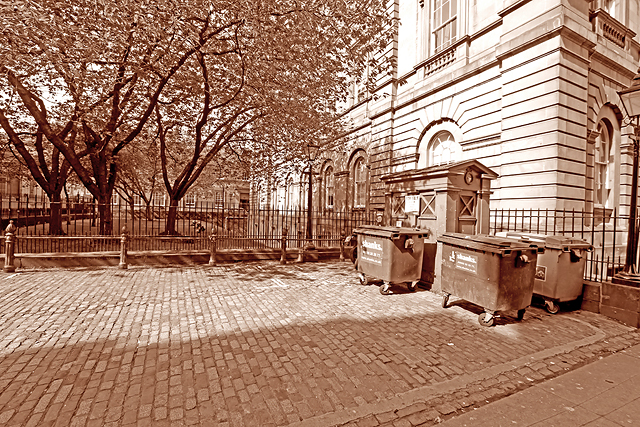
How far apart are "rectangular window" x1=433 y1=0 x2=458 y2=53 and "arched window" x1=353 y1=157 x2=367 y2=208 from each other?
727 cm

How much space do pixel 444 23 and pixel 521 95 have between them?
230 inches

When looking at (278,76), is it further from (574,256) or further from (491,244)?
(574,256)

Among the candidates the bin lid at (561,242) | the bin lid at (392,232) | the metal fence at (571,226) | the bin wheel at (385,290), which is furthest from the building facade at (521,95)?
the bin wheel at (385,290)

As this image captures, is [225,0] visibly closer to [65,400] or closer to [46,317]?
[46,317]

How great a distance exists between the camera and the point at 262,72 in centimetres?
1034

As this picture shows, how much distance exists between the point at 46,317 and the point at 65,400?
9.10 ft

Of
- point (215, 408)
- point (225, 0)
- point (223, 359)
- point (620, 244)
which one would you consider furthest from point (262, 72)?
point (620, 244)

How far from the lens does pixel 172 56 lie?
956 centimetres

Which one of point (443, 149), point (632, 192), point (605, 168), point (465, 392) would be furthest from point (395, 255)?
point (605, 168)

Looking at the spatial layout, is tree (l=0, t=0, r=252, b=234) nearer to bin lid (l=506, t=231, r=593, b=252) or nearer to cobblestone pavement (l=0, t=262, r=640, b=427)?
cobblestone pavement (l=0, t=262, r=640, b=427)

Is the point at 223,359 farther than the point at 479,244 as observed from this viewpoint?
No

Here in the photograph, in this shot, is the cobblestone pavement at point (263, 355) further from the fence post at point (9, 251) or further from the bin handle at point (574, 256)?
the fence post at point (9, 251)

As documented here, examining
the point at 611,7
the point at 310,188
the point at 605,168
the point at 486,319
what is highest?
the point at 611,7

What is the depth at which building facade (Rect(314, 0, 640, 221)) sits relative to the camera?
30.2 feet
